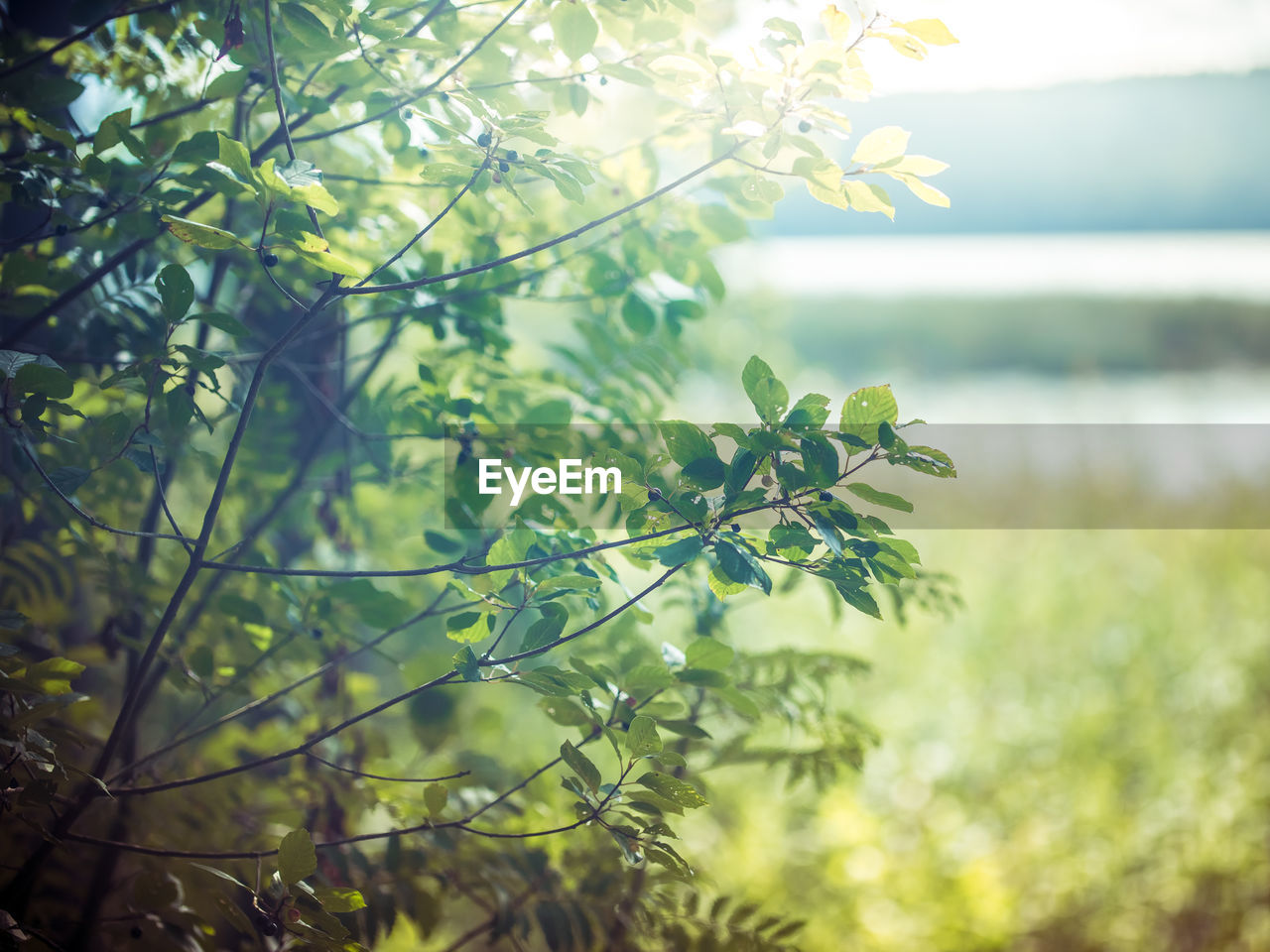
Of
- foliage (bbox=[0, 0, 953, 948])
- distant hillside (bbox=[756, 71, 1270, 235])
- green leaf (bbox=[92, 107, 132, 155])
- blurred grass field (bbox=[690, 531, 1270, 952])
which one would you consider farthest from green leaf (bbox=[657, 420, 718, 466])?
distant hillside (bbox=[756, 71, 1270, 235])

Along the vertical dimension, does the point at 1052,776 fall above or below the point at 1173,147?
below

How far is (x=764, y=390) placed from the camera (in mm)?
493

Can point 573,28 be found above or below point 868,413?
above

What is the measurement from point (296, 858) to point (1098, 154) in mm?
6410

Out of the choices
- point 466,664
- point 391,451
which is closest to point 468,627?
point 466,664

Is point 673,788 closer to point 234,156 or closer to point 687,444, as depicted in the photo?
point 687,444

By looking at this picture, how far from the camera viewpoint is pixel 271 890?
531mm

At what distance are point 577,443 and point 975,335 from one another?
5.18 meters

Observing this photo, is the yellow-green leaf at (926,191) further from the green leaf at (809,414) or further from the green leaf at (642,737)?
the green leaf at (642,737)

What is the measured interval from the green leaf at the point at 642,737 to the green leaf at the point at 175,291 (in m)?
0.40

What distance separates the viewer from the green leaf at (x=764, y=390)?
49 cm

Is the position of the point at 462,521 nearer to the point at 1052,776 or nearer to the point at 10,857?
the point at 10,857

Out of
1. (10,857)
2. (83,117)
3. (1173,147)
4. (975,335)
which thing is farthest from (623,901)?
(1173,147)

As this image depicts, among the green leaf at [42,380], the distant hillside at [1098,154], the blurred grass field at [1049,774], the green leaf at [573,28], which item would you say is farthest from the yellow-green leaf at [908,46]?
the distant hillside at [1098,154]
